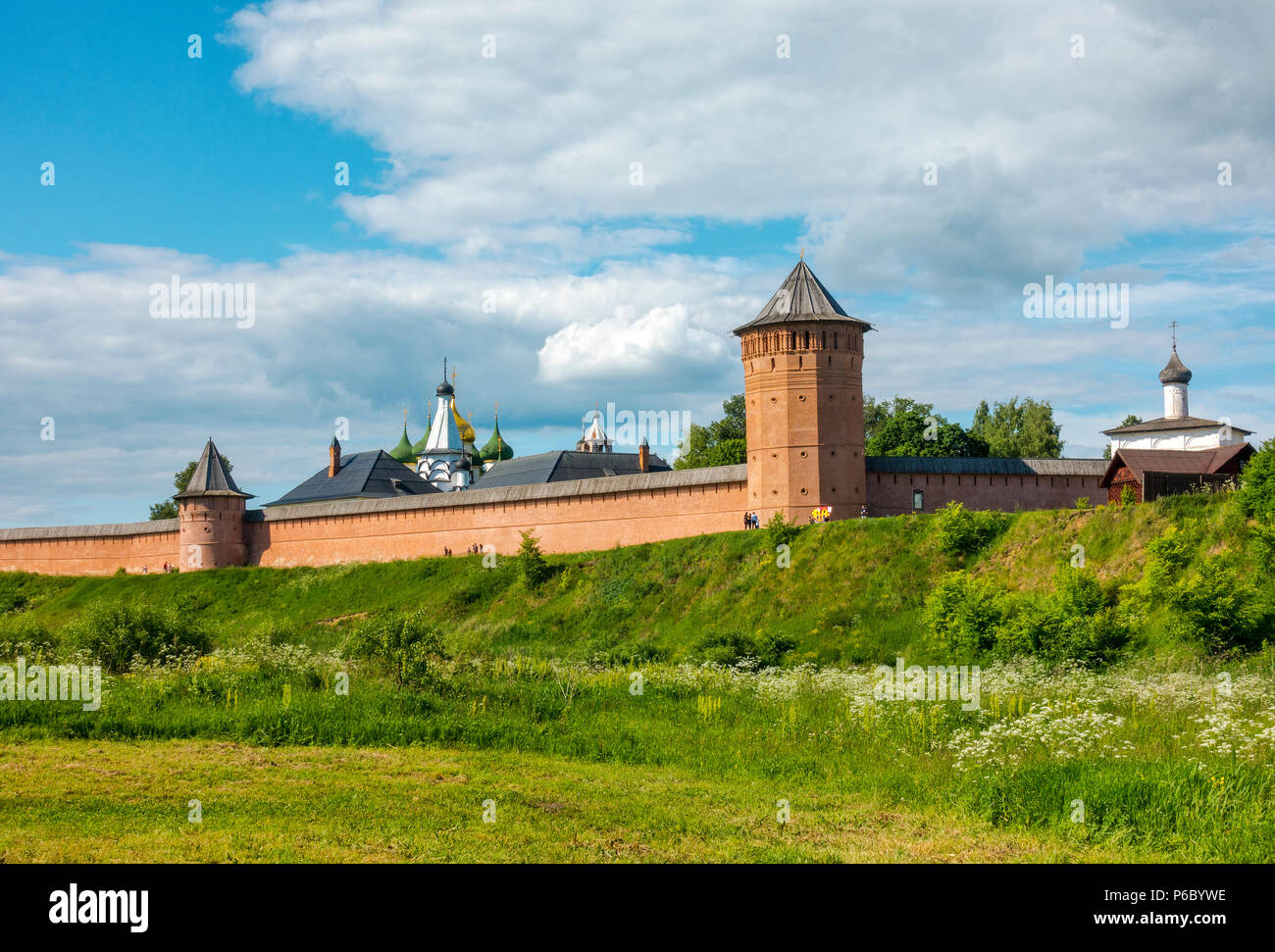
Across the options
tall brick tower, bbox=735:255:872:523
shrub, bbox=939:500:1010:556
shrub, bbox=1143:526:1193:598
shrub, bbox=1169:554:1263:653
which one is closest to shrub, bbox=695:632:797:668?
shrub, bbox=939:500:1010:556

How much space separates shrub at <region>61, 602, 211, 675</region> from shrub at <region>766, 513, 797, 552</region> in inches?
558

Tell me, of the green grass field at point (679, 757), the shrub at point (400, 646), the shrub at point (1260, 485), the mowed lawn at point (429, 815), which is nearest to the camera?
the mowed lawn at point (429, 815)

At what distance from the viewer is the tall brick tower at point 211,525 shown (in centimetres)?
4106

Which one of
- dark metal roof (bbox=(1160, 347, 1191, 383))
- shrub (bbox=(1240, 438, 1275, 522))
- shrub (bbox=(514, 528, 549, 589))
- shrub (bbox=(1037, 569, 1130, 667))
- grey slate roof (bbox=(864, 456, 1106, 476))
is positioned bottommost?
shrub (bbox=(1037, 569, 1130, 667))

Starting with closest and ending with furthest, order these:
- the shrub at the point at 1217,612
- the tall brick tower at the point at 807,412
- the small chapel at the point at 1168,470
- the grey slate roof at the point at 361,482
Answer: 1. the shrub at the point at 1217,612
2. the small chapel at the point at 1168,470
3. the tall brick tower at the point at 807,412
4. the grey slate roof at the point at 361,482

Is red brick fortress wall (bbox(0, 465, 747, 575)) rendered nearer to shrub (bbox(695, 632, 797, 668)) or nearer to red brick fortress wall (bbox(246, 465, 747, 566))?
red brick fortress wall (bbox(246, 465, 747, 566))

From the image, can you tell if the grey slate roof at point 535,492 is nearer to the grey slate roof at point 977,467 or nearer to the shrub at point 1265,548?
Answer: the grey slate roof at point 977,467

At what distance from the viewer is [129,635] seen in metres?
18.0

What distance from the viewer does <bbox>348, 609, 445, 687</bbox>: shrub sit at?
610 inches

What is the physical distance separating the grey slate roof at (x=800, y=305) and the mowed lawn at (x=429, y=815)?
69.2 ft

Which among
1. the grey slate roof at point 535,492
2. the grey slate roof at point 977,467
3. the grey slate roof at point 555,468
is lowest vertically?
the grey slate roof at point 535,492

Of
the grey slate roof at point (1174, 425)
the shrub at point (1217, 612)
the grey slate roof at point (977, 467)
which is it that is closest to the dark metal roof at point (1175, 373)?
the grey slate roof at point (1174, 425)
